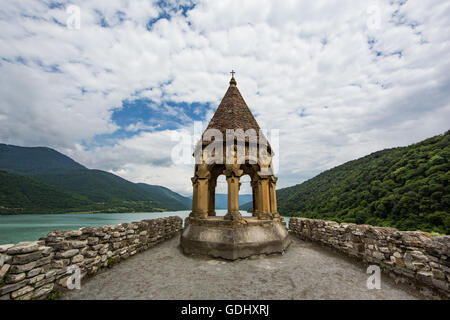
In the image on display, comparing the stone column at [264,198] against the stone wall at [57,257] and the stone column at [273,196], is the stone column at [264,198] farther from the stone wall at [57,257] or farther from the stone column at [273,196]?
the stone wall at [57,257]

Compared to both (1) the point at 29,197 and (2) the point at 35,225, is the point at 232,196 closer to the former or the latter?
(2) the point at 35,225

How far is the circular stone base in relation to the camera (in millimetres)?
5836

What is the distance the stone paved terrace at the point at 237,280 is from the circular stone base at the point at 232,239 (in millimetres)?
264

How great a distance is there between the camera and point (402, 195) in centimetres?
2450

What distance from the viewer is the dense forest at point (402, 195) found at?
2091 cm

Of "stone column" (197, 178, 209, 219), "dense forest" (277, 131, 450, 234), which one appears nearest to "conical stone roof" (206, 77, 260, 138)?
"stone column" (197, 178, 209, 219)

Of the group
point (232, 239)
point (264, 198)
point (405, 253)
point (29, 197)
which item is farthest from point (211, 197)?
point (29, 197)

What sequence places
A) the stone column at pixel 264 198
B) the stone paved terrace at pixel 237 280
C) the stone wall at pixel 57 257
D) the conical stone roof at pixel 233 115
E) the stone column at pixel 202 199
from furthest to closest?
the conical stone roof at pixel 233 115 < the stone column at pixel 264 198 < the stone column at pixel 202 199 < the stone paved terrace at pixel 237 280 < the stone wall at pixel 57 257

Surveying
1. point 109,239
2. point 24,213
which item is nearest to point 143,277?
point 109,239

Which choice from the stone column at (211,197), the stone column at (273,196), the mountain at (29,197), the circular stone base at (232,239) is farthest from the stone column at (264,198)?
the mountain at (29,197)

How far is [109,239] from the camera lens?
516cm
